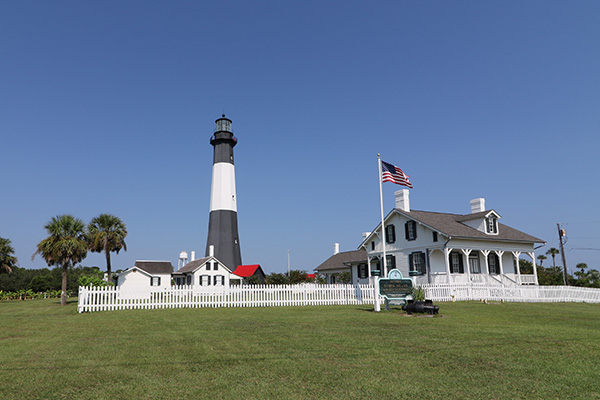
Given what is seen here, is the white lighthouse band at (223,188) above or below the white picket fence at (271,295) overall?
above

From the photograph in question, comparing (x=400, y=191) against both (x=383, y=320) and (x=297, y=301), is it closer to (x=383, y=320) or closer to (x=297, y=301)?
(x=297, y=301)

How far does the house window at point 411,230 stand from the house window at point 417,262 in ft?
4.25

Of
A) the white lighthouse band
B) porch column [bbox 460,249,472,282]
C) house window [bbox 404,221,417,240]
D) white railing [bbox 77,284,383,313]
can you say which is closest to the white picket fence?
white railing [bbox 77,284,383,313]

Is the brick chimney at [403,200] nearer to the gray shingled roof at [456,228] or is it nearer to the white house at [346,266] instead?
the gray shingled roof at [456,228]

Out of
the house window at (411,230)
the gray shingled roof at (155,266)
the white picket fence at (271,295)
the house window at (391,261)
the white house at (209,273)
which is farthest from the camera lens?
the gray shingled roof at (155,266)

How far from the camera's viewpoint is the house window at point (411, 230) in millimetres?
31959

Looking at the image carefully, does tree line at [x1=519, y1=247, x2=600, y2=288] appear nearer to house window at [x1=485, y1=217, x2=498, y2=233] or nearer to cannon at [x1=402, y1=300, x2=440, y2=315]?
house window at [x1=485, y1=217, x2=498, y2=233]

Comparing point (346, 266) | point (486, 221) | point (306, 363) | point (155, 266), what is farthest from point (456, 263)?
point (155, 266)

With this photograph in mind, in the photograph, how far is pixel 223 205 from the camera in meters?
48.2

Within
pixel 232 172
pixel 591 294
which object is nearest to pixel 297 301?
pixel 591 294

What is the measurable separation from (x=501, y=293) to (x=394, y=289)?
11.2m

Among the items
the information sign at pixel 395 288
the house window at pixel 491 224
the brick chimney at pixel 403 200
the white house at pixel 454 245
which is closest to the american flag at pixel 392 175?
the information sign at pixel 395 288

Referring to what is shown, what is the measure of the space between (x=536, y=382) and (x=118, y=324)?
40.1 ft

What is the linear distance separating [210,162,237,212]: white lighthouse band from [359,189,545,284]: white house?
65.8 feet
